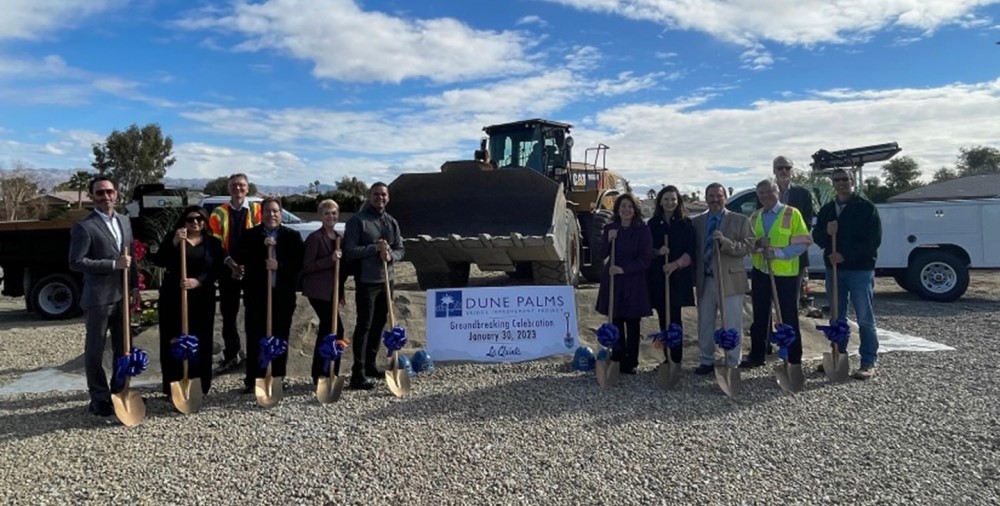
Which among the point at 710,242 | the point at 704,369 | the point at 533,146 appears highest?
the point at 533,146

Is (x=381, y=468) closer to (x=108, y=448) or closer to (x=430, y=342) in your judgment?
(x=108, y=448)

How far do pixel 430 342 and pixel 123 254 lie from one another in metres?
2.63

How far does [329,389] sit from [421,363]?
1.10 meters

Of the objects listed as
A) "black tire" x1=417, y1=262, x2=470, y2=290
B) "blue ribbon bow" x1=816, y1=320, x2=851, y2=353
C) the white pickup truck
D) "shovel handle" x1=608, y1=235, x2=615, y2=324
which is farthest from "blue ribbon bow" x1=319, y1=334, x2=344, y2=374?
the white pickup truck

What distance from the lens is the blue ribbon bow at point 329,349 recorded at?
4906 mm

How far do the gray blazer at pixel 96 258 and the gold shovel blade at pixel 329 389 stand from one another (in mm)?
1475

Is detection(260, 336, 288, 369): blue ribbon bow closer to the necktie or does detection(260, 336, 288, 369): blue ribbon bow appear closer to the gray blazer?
the gray blazer

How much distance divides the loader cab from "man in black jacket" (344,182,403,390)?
579 centimetres

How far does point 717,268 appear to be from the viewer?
5203 millimetres

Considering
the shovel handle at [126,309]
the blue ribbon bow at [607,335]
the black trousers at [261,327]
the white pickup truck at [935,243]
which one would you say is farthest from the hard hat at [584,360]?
the white pickup truck at [935,243]

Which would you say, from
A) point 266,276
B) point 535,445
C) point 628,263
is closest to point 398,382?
point 266,276

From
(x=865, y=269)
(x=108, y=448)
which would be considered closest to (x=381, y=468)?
(x=108, y=448)

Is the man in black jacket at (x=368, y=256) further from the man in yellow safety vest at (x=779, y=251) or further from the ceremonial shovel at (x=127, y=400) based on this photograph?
the man in yellow safety vest at (x=779, y=251)

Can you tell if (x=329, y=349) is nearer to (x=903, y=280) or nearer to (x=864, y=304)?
(x=864, y=304)
